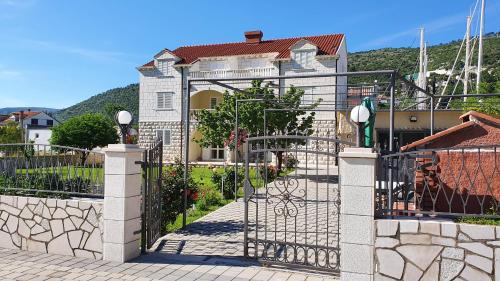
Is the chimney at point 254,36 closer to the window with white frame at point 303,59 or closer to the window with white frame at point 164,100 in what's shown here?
the window with white frame at point 303,59

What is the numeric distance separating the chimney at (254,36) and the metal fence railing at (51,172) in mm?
25542

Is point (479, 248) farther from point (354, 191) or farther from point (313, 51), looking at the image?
point (313, 51)

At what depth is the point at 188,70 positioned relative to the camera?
28875 mm

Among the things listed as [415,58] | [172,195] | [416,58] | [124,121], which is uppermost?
[415,58]

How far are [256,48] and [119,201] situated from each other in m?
25.2

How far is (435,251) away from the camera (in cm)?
429

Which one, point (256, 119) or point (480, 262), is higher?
point (256, 119)

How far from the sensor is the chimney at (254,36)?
3075 cm

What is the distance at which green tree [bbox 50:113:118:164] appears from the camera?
1168 inches

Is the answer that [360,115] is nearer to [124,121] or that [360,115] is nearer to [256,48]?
[124,121]

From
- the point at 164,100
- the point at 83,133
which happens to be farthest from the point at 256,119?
the point at 83,133

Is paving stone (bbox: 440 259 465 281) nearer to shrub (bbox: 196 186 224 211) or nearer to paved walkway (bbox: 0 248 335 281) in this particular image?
paved walkway (bbox: 0 248 335 281)

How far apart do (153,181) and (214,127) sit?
10.9 m

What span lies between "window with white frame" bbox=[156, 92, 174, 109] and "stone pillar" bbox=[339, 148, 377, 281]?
1021 inches
